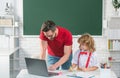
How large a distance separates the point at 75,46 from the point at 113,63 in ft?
3.04

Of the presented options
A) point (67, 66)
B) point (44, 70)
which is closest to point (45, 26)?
point (44, 70)

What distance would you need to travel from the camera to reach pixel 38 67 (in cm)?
321

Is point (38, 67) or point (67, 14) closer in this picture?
point (38, 67)

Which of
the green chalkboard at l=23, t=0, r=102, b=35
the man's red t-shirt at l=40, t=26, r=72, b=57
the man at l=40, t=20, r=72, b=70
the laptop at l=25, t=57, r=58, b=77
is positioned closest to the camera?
the laptop at l=25, t=57, r=58, b=77

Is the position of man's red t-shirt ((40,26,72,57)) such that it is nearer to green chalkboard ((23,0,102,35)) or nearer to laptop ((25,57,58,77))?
laptop ((25,57,58,77))

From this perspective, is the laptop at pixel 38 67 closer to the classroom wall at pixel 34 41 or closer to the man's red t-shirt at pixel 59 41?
the man's red t-shirt at pixel 59 41

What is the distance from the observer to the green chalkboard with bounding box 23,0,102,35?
19.7 ft

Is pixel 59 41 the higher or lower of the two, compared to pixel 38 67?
higher

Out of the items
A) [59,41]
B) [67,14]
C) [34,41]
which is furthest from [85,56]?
[34,41]

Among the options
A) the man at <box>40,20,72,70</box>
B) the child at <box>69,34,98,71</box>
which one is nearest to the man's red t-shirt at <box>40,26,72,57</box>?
the man at <box>40,20,72,70</box>

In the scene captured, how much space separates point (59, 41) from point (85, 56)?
462 millimetres

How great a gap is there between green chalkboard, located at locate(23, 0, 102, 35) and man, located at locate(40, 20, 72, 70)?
5.91ft

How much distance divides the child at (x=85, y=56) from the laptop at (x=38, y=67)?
0.49 meters

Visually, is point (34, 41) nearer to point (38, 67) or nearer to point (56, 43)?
point (56, 43)
